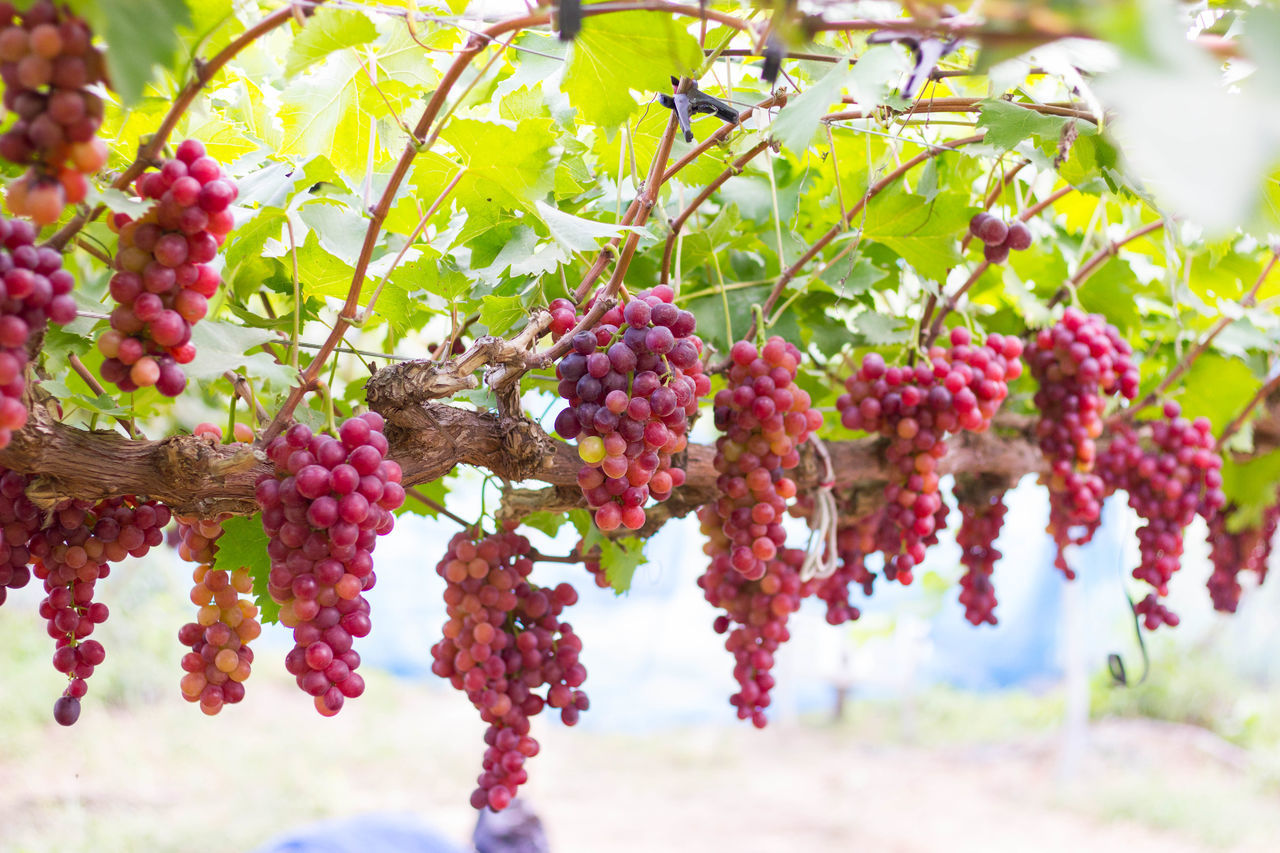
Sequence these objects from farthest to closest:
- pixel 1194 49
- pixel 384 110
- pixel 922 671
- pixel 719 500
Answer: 1. pixel 922 671
2. pixel 719 500
3. pixel 384 110
4. pixel 1194 49

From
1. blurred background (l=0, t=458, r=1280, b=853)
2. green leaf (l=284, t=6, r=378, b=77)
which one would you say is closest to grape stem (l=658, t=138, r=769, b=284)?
green leaf (l=284, t=6, r=378, b=77)

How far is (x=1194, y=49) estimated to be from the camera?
331mm

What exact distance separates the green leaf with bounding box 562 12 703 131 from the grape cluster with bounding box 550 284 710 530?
163 mm

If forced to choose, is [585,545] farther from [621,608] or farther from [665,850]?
[621,608]

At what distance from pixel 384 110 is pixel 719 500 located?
533 millimetres

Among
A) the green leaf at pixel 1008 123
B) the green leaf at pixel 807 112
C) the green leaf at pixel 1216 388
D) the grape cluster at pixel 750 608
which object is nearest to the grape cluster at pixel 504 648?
the grape cluster at pixel 750 608

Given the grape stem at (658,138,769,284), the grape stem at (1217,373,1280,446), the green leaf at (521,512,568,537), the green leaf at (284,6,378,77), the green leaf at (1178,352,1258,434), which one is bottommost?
the green leaf at (521,512,568,537)

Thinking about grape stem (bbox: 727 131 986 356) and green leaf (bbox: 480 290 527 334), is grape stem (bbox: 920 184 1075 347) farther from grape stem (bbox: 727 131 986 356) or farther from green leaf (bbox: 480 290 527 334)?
green leaf (bbox: 480 290 527 334)

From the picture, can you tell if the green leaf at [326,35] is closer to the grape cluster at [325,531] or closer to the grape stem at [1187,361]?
the grape cluster at [325,531]

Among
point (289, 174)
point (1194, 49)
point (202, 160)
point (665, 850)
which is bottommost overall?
point (665, 850)

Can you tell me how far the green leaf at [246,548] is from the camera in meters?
0.83

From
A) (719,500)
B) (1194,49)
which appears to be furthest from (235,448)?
(1194,49)

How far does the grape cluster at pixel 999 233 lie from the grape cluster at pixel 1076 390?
0.32 meters

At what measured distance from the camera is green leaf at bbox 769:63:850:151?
693 mm
